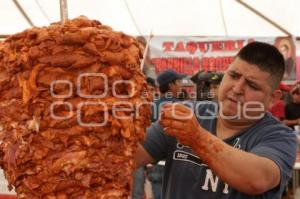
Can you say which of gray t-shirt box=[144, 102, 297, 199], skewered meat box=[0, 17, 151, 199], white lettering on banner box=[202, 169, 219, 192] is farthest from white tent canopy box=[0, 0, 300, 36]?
skewered meat box=[0, 17, 151, 199]

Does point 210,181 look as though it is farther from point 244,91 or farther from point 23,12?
point 23,12

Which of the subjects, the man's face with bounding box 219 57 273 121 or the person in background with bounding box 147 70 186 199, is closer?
the man's face with bounding box 219 57 273 121

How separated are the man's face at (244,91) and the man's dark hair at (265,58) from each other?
2 centimetres

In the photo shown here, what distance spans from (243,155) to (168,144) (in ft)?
1.44

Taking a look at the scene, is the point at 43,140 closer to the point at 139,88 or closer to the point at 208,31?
the point at 139,88

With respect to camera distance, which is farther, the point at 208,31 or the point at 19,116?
the point at 208,31

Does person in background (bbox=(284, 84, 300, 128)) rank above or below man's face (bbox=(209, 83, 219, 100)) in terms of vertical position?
below

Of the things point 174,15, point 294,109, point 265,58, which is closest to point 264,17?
point 174,15

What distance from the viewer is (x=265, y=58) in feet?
5.36

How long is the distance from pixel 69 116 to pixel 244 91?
0.77 m

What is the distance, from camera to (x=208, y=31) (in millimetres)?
6945

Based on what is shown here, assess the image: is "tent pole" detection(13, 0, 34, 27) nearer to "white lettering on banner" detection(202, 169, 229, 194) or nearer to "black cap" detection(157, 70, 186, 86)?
"black cap" detection(157, 70, 186, 86)

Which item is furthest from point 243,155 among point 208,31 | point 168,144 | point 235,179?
point 208,31

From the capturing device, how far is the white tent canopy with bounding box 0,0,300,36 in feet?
20.7
